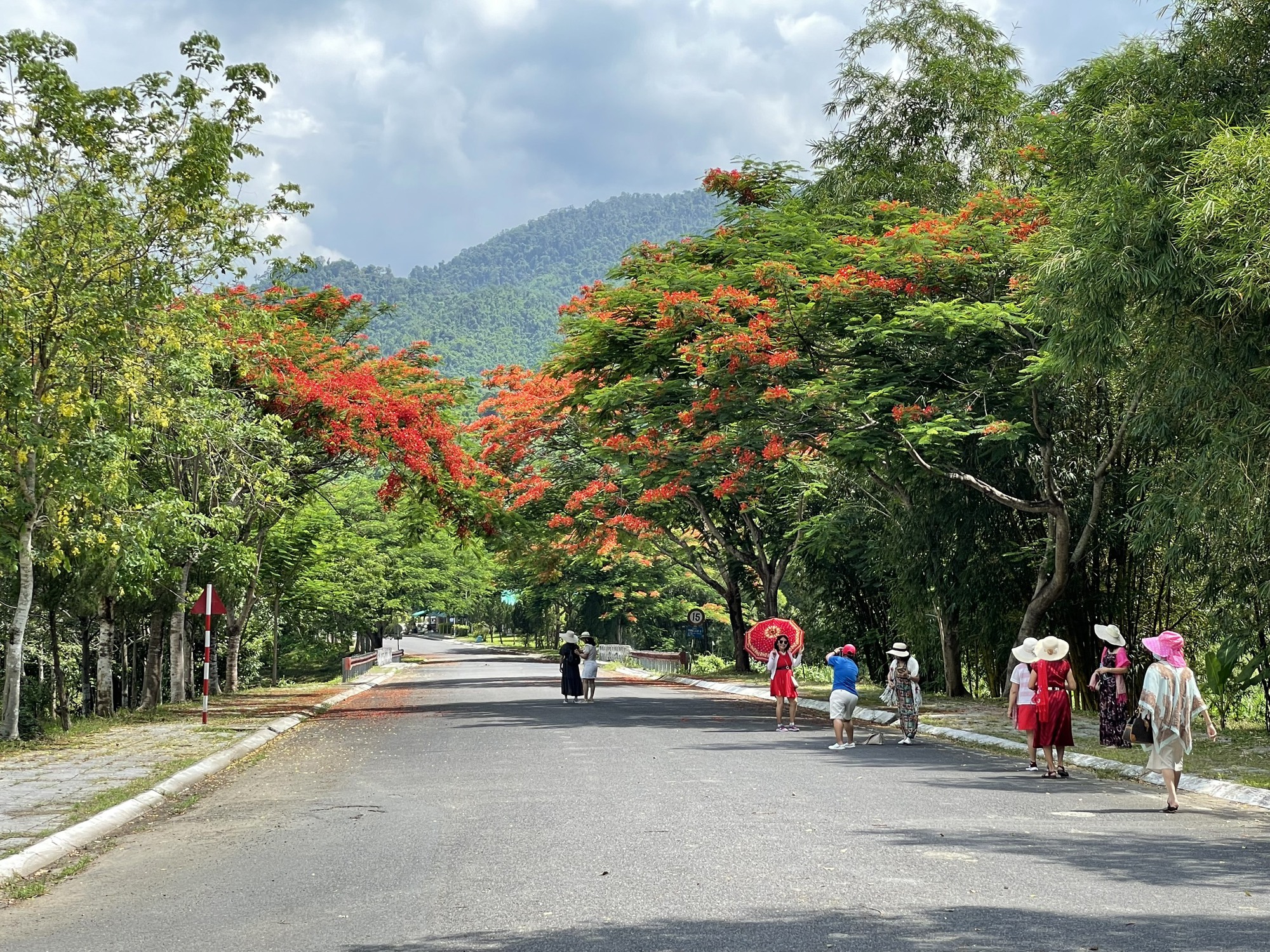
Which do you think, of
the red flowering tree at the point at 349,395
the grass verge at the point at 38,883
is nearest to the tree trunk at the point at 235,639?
the red flowering tree at the point at 349,395

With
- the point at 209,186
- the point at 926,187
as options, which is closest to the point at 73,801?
the point at 209,186

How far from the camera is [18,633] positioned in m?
18.3

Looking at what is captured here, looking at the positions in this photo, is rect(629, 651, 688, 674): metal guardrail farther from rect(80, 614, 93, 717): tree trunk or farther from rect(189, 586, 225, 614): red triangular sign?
rect(189, 586, 225, 614): red triangular sign

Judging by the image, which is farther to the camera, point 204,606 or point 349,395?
point 349,395

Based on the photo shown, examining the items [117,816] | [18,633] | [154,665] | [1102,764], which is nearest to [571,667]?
[154,665]

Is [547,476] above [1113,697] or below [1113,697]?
above

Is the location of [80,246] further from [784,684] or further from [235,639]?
[235,639]

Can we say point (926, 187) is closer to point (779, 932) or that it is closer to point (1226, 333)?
point (1226, 333)

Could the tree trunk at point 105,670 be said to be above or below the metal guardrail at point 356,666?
above

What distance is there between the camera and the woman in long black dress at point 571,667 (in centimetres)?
2875

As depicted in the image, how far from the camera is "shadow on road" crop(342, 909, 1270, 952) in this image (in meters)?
6.41

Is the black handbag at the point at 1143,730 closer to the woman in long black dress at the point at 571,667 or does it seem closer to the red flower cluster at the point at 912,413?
the red flower cluster at the point at 912,413

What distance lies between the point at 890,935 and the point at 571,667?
22.4 m

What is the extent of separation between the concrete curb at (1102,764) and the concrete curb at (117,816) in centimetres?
1058
